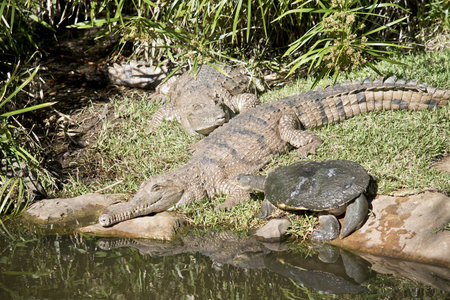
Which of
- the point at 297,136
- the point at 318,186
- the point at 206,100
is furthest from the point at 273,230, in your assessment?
the point at 206,100

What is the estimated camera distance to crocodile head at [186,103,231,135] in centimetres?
542

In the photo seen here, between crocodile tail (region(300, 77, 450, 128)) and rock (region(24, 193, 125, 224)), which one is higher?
crocodile tail (region(300, 77, 450, 128))

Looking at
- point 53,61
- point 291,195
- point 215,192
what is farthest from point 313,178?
point 53,61

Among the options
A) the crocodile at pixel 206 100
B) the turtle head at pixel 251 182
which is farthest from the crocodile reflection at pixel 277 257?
the crocodile at pixel 206 100

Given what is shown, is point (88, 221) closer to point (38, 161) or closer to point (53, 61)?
point (38, 161)

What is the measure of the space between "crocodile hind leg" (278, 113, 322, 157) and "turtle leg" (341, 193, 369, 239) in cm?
114

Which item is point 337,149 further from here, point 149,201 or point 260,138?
point 149,201

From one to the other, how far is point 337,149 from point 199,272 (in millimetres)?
2161

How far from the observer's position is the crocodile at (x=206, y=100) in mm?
5496

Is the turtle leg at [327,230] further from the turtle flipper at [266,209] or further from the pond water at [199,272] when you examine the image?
the turtle flipper at [266,209]

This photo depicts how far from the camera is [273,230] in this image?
3.69m

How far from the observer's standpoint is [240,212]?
4.13 metres

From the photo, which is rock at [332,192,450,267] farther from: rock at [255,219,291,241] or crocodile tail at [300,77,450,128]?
crocodile tail at [300,77,450,128]

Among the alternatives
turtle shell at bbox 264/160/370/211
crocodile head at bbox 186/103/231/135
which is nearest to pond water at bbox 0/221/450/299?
turtle shell at bbox 264/160/370/211
